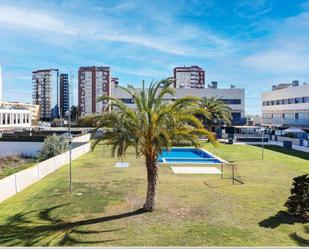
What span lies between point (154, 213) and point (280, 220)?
471 cm

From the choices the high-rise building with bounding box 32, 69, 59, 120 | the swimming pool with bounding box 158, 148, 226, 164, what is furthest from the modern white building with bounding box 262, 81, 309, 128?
the high-rise building with bounding box 32, 69, 59, 120

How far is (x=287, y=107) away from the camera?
60375mm

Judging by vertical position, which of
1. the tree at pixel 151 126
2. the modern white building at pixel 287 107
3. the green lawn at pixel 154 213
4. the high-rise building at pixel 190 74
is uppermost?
the high-rise building at pixel 190 74

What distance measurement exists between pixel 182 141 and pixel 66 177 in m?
9.78

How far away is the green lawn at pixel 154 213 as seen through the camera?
10297 millimetres

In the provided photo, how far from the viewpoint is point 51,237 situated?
10398 millimetres

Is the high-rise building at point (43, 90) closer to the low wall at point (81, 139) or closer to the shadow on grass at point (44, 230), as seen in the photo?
the low wall at point (81, 139)

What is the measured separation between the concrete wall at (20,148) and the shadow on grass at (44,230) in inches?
1002

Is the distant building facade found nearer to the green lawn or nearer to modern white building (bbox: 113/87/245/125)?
modern white building (bbox: 113/87/245/125)

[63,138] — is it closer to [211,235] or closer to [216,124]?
[211,235]

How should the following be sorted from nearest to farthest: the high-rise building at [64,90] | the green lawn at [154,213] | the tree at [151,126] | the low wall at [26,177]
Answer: the green lawn at [154,213] → the tree at [151,126] → the low wall at [26,177] → the high-rise building at [64,90]

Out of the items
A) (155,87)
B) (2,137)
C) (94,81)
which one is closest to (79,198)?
(155,87)

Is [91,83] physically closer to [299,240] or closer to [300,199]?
[300,199]

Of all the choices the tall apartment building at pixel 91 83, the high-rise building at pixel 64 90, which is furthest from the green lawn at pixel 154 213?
the tall apartment building at pixel 91 83
